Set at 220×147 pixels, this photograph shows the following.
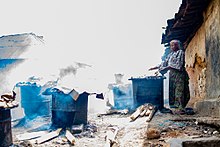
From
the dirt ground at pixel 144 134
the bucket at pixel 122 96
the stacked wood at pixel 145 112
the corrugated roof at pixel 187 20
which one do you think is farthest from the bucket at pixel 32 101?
the corrugated roof at pixel 187 20

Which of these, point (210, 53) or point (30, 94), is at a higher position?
point (210, 53)

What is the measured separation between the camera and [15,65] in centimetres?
1898

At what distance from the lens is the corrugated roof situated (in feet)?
18.2

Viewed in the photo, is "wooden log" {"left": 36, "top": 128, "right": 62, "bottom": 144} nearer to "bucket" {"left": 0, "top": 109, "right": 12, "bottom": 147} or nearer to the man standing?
"bucket" {"left": 0, "top": 109, "right": 12, "bottom": 147}

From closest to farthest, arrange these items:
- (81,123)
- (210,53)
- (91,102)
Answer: (210,53)
(81,123)
(91,102)

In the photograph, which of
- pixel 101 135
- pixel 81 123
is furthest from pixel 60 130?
pixel 101 135

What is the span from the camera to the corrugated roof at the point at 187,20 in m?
5.56

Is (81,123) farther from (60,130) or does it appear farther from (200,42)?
(200,42)

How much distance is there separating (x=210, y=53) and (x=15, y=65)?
17.7 metres

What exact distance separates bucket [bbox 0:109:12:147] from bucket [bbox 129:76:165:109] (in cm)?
470

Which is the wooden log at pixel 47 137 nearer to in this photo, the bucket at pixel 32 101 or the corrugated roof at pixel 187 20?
the bucket at pixel 32 101

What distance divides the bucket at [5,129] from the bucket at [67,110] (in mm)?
2063

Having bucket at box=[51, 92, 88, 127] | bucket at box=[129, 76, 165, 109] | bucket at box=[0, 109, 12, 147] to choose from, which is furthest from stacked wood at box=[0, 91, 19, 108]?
bucket at box=[129, 76, 165, 109]

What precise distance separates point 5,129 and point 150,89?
201 inches
